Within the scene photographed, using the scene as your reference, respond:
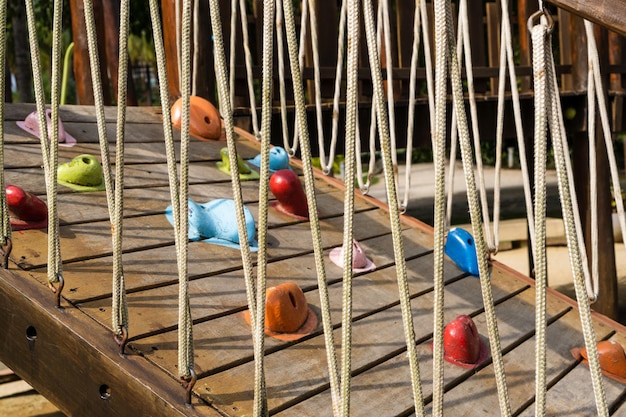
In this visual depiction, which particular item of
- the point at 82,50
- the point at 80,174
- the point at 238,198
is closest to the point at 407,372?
the point at 238,198

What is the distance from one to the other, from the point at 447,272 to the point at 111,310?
1.44 meters

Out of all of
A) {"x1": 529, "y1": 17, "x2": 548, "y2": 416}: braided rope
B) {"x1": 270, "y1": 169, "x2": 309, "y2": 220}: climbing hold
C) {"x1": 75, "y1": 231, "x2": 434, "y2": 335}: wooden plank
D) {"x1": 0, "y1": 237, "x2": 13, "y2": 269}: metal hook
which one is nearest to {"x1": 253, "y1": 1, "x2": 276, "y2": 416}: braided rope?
{"x1": 75, "y1": 231, "x2": 434, "y2": 335}: wooden plank

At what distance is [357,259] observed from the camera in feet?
8.17

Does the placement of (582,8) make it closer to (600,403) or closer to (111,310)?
(600,403)

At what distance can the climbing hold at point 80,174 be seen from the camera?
238 centimetres

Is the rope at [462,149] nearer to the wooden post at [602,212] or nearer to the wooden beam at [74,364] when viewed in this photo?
the wooden beam at [74,364]

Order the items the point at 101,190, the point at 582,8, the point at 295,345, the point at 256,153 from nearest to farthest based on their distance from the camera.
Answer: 1. the point at 582,8
2. the point at 295,345
3. the point at 101,190
4. the point at 256,153

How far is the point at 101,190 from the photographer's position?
7.91 ft

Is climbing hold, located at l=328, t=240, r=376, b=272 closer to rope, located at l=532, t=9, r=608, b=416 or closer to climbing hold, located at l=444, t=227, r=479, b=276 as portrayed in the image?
climbing hold, located at l=444, t=227, r=479, b=276

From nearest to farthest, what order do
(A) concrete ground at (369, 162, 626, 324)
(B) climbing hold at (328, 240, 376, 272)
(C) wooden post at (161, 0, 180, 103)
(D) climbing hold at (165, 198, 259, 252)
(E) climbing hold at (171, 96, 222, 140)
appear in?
(D) climbing hold at (165, 198, 259, 252)
(B) climbing hold at (328, 240, 376, 272)
(E) climbing hold at (171, 96, 222, 140)
(C) wooden post at (161, 0, 180, 103)
(A) concrete ground at (369, 162, 626, 324)

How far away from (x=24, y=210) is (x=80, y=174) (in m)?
0.37

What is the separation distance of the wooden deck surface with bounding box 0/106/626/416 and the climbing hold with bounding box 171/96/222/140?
232 millimetres

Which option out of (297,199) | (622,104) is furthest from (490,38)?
(297,199)

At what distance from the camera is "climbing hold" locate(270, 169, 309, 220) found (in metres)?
2.72
